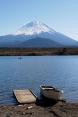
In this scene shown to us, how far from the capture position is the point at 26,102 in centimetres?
3080

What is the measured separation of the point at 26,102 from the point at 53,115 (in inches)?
217

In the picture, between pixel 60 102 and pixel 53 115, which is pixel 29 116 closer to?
pixel 53 115

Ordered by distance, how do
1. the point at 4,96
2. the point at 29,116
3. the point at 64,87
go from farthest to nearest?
the point at 64,87 → the point at 4,96 → the point at 29,116

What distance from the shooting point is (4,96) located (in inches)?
1443

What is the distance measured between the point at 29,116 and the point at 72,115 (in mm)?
3331

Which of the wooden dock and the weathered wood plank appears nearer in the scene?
the wooden dock

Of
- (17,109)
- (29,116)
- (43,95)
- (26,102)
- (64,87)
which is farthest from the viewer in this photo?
(64,87)

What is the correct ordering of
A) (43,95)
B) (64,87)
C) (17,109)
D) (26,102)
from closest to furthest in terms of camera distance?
1. (17,109)
2. (26,102)
3. (43,95)
4. (64,87)

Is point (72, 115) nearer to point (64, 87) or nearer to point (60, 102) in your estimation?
point (60, 102)

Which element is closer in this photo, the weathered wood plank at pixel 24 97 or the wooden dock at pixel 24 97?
the wooden dock at pixel 24 97

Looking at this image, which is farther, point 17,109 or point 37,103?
point 37,103

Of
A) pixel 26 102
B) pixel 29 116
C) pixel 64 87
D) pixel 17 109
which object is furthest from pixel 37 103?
pixel 64 87

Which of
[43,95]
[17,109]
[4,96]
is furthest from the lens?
[4,96]

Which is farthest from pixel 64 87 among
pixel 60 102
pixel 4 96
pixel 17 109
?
pixel 17 109
